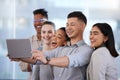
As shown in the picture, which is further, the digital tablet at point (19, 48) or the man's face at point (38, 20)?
the man's face at point (38, 20)

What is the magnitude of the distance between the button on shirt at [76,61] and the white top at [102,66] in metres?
0.06

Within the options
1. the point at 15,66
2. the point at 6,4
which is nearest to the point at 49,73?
the point at 15,66

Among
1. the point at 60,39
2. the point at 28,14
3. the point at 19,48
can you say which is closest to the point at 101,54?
the point at 19,48

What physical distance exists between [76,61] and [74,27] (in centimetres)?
26

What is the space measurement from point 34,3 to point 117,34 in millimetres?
1297

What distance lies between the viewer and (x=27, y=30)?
408cm

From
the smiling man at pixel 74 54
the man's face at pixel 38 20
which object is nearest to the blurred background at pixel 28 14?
the man's face at pixel 38 20

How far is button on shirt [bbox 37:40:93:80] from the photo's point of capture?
5.93 ft

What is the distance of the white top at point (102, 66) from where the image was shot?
1782 mm

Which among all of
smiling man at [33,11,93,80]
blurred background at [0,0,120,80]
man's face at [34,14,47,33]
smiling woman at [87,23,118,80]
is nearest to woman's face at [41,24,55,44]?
man's face at [34,14,47,33]

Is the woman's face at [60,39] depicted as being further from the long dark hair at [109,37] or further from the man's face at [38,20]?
the long dark hair at [109,37]

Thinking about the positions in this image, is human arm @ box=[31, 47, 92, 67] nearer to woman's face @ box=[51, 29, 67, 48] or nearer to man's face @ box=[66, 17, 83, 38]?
man's face @ box=[66, 17, 83, 38]

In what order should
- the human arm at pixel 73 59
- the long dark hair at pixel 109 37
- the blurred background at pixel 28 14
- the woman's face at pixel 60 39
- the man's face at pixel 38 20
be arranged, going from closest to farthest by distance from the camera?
the human arm at pixel 73 59 < the long dark hair at pixel 109 37 < the woman's face at pixel 60 39 < the man's face at pixel 38 20 < the blurred background at pixel 28 14

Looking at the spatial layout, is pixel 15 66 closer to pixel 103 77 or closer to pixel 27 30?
pixel 27 30
